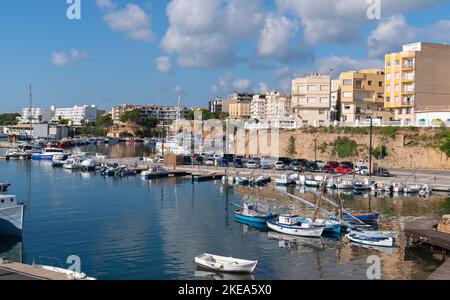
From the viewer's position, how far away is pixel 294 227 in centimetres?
3191

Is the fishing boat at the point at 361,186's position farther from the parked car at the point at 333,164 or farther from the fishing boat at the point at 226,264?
the fishing boat at the point at 226,264

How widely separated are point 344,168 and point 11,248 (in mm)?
39445

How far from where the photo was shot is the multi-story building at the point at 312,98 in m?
74.8

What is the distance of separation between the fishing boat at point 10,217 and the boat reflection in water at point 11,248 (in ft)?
1.32

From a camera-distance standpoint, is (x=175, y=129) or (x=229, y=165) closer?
(x=229, y=165)

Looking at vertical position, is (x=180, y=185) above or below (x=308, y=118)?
below

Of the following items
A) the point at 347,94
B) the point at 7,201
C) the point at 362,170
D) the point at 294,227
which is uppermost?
the point at 347,94

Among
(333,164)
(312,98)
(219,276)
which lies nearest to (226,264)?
(219,276)

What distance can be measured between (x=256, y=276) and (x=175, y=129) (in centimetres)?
10068

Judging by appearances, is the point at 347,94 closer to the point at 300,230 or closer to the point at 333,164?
the point at 333,164

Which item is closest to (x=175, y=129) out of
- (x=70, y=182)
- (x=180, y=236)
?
(x=70, y=182)

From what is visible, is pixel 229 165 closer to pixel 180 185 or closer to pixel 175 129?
pixel 180 185

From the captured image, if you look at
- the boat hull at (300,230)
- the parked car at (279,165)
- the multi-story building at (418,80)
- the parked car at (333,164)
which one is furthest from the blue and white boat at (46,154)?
the boat hull at (300,230)

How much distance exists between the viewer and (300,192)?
49.9 metres
